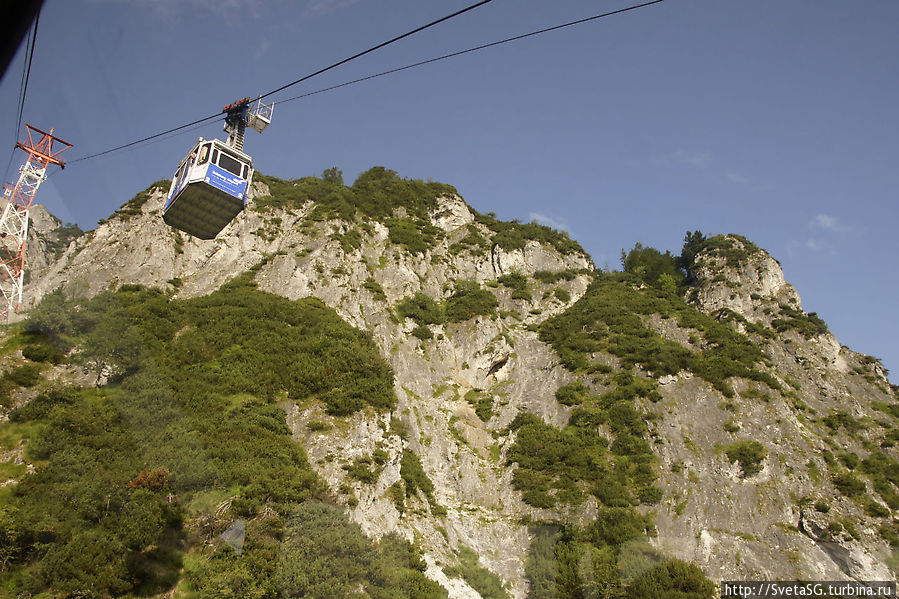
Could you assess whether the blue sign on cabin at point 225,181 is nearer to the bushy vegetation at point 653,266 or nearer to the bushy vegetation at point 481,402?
the bushy vegetation at point 481,402

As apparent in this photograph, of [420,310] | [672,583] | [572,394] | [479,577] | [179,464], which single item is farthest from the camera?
[420,310]

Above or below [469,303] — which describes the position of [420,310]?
below

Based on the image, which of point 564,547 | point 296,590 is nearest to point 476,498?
point 564,547

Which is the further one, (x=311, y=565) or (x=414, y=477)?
(x=414, y=477)

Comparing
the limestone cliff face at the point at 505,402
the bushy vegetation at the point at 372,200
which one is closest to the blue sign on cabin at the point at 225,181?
the limestone cliff face at the point at 505,402

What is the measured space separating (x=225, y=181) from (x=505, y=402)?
29.6 m

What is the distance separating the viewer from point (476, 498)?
33.8 metres

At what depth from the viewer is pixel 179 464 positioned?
22.0 meters

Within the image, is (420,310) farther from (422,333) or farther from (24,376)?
(24,376)

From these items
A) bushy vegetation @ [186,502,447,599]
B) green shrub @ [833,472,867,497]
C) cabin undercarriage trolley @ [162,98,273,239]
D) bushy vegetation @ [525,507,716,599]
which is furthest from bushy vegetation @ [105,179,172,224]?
green shrub @ [833,472,867,497]

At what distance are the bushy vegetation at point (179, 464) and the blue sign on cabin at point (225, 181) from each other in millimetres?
12081

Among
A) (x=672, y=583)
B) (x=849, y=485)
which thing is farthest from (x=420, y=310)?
(x=849, y=485)

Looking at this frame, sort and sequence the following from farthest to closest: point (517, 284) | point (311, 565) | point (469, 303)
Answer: point (517, 284), point (469, 303), point (311, 565)

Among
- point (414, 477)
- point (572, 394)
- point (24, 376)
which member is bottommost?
point (414, 477)
